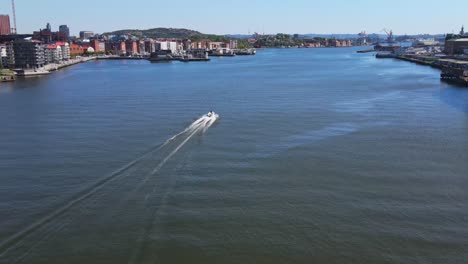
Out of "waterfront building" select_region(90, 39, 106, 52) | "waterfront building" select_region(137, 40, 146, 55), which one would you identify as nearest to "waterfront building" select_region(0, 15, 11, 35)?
"waterfront building" select_region(90, 39, 106, 52)

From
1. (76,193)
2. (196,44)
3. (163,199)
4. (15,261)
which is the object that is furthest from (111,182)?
(196,44)

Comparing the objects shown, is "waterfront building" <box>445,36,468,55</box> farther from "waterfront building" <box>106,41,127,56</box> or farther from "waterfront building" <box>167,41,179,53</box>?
"waterfront building" <box>106,41,127,56</box>

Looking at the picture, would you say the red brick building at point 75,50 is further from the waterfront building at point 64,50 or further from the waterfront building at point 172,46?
the waterfront building at point 172,46

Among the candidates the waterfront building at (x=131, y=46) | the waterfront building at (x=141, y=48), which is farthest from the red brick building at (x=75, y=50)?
the waterfront building at (x=141, y=48)

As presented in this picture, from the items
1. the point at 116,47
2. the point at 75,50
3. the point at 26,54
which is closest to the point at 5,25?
the point at 116,47

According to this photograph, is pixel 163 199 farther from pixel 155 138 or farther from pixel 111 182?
pixel 155 138

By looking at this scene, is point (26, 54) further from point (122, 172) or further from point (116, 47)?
point (122, 172)
